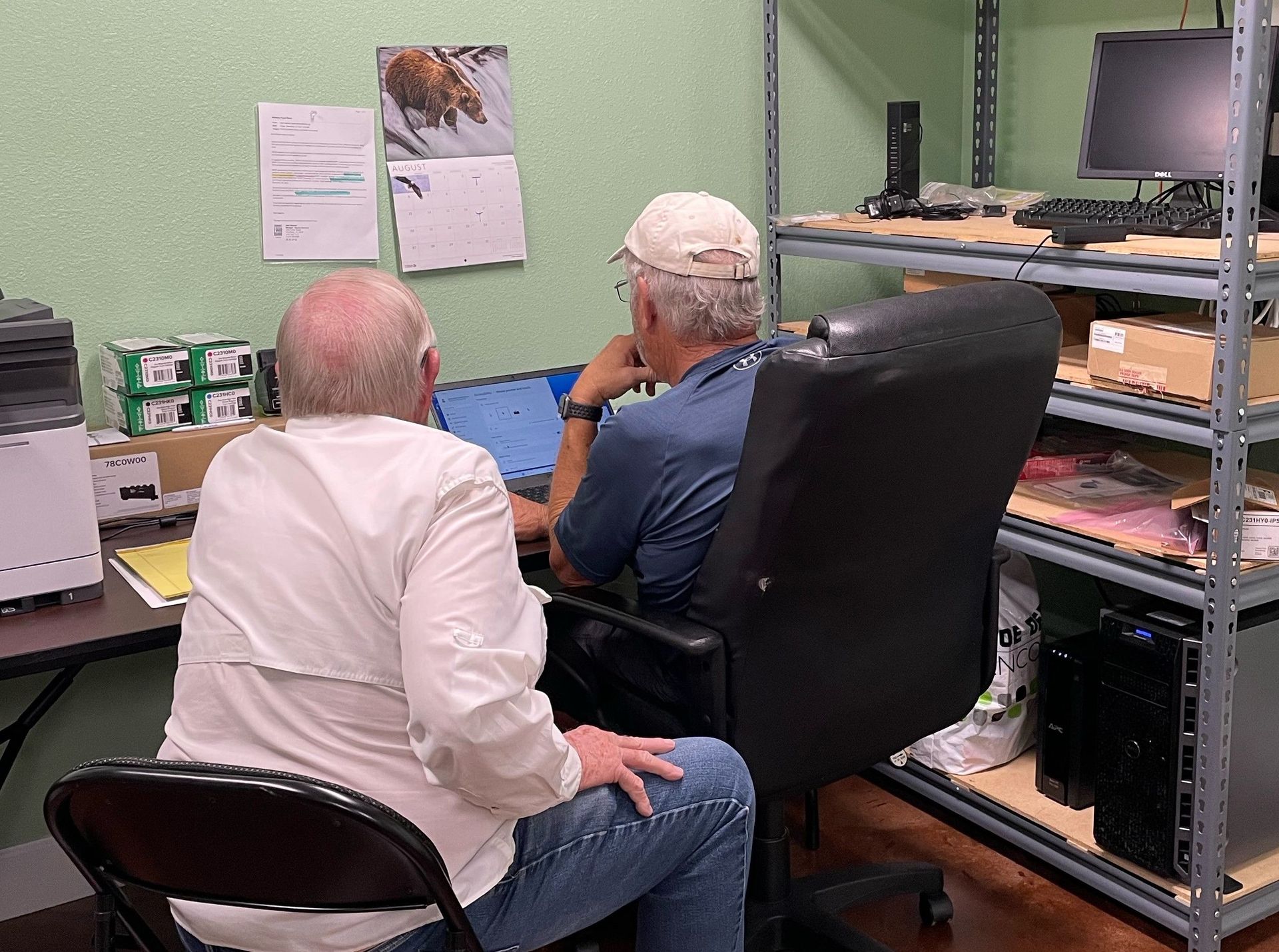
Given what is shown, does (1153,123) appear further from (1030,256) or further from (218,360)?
(218,360)

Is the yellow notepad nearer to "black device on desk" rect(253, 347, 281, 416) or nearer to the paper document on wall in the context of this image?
"black device on desk" rect(253, 347, 281, 416)

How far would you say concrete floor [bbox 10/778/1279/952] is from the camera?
2.26 meters

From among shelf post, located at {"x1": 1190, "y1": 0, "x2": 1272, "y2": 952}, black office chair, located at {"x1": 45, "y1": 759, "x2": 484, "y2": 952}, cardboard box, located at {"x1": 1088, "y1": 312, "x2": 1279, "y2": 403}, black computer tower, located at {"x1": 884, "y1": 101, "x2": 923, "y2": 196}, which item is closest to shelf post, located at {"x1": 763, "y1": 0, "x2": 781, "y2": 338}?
black computer tower, located at {"x1": 884, "y1": 101, "x2": 923, "y2": 196}

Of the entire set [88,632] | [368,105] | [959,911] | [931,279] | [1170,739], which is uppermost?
[368,105]

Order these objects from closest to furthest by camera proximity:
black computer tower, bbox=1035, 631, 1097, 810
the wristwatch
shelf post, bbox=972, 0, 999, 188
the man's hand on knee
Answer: the man's hand on knee
the wristwatch
black computer tower, bbox=1035, 631, 1097, 810
shelf post, bbox=972, 0, 999, 188

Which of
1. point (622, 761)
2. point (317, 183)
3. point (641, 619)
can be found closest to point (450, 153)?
point (317, 183)

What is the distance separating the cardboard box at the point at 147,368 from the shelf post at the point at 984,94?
1.93m

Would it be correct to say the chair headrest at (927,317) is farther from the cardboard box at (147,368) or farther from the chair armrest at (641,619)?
the cardboard box at (147,368)

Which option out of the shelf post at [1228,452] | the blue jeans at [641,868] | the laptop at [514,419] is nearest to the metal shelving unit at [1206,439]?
the shelf post at [1228,452]

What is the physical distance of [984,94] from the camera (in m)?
3.18

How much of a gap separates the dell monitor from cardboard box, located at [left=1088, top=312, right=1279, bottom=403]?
1.30 feet

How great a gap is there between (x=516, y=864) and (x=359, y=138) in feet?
5.06

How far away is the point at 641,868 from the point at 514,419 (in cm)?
120

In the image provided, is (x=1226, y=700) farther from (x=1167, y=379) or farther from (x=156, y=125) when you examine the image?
(x=156, y=125)
